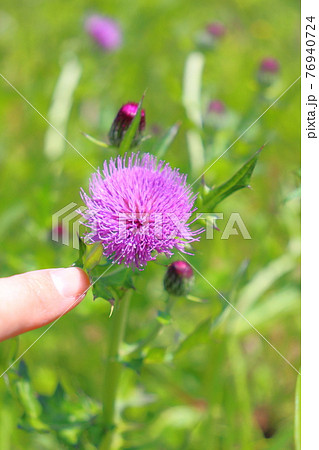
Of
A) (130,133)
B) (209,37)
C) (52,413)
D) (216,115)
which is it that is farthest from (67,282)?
(209,37)

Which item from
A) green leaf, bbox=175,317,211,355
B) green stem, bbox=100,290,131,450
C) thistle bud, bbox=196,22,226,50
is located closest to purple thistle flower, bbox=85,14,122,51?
thistle bud, bbox=196,22,226,50

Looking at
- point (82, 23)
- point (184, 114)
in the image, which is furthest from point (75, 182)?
point (82, 23)

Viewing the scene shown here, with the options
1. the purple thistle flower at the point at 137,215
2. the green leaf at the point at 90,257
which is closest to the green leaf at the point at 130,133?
the purple thistle flower at the point at 137,215

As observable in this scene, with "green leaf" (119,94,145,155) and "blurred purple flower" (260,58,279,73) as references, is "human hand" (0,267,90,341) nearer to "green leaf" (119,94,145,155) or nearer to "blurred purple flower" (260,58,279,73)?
"green leaf" (119,94,145,155)

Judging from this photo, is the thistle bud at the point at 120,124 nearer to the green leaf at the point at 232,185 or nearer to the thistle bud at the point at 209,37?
the green leaf at the point at 232,185

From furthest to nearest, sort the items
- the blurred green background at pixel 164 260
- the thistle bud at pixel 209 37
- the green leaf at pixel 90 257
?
the thistle bud at pixel 209 37
the blurred green background at pixel 164 260
the green leaf at pixel 90 257

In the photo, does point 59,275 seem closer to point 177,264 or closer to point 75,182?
point 177,264
